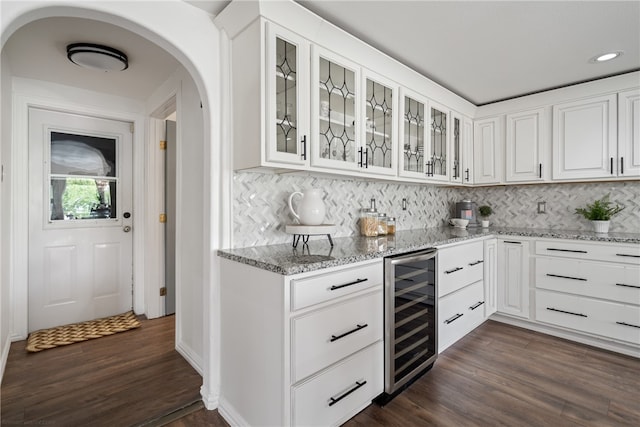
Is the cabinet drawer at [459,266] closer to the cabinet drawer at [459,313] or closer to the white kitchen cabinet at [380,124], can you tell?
the cabinet drawer at [459,313]

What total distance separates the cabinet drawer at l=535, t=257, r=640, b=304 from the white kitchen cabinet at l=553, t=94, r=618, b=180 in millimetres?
841

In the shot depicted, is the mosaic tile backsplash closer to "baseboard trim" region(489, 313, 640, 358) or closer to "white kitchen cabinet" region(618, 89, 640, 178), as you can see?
"white kitchen cabinet" region(618, 89, 640, 178)

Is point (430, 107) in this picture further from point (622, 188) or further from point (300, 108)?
point (622, 188)

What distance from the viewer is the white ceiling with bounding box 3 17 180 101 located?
2.00m

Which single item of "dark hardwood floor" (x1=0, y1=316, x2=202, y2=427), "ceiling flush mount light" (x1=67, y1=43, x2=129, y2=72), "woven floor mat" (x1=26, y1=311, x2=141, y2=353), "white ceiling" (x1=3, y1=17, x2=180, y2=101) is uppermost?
"white ceiling" (x1=3, y1=17, x2=180, y2=101)

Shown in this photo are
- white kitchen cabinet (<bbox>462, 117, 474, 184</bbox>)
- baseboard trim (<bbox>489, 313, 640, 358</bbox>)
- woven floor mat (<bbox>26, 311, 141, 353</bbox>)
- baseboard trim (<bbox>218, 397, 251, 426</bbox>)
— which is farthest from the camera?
white kitchen cabinet (<bbox>462, 117, 474, 184</bbox>)

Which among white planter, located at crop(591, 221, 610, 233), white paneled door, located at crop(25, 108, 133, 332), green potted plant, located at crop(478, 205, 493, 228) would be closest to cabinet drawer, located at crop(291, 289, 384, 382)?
green potted plant, located at crop(478, 205, 493, 228)

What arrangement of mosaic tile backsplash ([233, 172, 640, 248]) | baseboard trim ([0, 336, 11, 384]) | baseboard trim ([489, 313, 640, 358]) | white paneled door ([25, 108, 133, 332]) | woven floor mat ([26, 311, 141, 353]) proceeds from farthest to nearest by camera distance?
white paneled door ([25, 108, 133, 332]), woven floor mat ([26, 311, 141, 353]), baseboard trim ([489, 313, 640, 358]), baseboard trim ([0, 336, 11, 384]), mosaic tile backsplash ([233, 172, 640, 248])

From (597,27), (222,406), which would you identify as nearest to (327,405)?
(222,406)

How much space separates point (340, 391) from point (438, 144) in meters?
2.39

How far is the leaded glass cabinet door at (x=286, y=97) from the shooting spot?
1.69m

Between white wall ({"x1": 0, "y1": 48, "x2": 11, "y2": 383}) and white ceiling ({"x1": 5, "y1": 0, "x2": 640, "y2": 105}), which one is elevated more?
white ceiling ({"x1": 5, "y1": 0, "x2": 640, "y2": 105})

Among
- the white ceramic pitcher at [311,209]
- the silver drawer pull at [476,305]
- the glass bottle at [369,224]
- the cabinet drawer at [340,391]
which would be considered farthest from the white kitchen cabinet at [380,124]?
the silver drawer pull at [476,305]

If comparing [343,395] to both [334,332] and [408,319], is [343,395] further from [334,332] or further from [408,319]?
[408,319]
